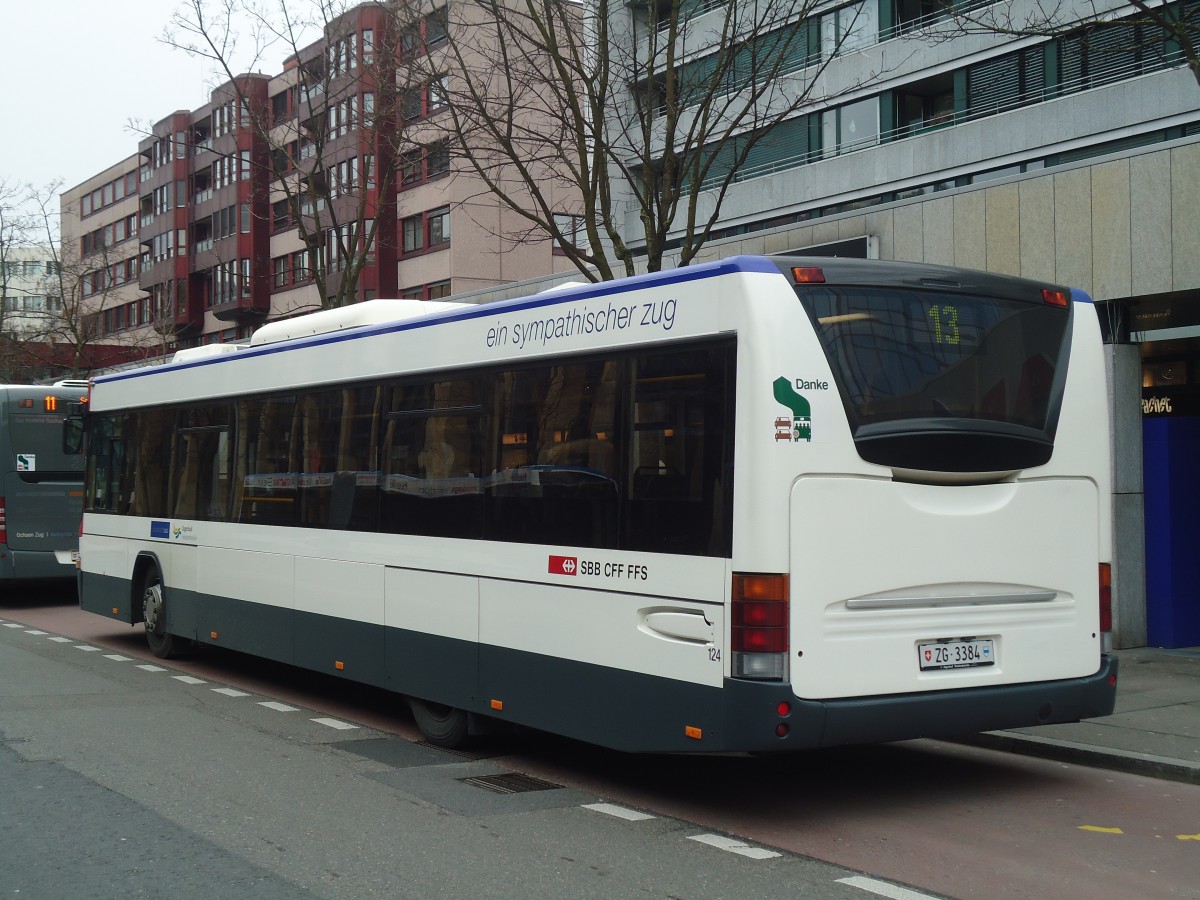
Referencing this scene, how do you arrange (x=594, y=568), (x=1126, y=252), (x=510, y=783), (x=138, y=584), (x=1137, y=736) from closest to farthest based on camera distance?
1. (x=594, y=568)
2. (x=510, y=783)
3. (x=1137, y=736)
4. (x=1126, y=252)
5. (x=138, y=584)

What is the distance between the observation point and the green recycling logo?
677cm

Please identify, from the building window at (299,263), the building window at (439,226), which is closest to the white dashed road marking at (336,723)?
the building window at (439,226)

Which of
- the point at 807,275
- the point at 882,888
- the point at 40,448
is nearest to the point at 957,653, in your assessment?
the point at 882,888

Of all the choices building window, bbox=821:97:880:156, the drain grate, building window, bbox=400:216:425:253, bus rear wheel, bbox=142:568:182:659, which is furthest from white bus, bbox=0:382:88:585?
building window, bbox=400:216:425:253

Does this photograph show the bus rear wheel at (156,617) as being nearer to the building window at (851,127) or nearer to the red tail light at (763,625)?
the red tail light at (763,625)

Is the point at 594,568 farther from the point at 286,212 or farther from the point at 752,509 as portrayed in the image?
the point at 286,212

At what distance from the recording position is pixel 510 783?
816 cm

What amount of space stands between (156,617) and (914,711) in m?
9.23

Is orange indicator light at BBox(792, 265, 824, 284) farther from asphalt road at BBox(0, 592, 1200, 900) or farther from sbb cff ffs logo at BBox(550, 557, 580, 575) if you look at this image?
asphalt road at BBox(0, 592, 1200, 900)

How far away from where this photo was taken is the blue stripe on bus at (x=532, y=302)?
700cm

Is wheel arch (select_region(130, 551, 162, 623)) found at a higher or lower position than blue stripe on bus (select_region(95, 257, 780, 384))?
lower

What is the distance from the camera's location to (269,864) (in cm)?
620

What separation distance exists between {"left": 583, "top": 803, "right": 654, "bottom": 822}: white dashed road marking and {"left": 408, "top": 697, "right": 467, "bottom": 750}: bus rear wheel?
68.0 inches

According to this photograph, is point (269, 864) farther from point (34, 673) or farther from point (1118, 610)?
point (1118, 610)
